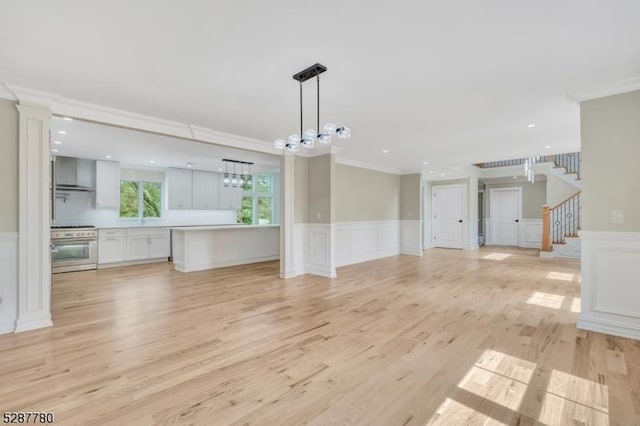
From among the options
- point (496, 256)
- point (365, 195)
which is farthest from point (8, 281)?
point (496, 256)

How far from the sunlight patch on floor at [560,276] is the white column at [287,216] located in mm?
4732

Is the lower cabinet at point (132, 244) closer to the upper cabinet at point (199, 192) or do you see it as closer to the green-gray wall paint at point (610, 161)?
the upper cabinet at point (199, 192)

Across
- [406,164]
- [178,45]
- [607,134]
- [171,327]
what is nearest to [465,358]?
[607,134]

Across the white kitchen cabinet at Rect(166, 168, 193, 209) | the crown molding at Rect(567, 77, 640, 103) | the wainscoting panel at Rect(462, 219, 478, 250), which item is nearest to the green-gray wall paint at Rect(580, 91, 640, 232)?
the crown molding at Rect(567, 77, 640, 103)

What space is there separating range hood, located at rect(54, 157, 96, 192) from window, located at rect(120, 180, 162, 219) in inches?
29.1

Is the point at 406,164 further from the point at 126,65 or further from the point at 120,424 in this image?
the point at 120,424

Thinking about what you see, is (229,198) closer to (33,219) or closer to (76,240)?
(76,240)

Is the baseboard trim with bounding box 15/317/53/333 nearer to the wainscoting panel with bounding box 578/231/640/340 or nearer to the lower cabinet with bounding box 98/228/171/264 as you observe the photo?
the lower cabinet with bounding box 98/228/171/264

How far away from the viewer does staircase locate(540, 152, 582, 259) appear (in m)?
7.76

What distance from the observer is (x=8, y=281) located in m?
3.02

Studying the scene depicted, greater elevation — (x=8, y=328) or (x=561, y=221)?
(x=561, y=221)

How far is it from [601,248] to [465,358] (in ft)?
6.22

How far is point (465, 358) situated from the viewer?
2.45 metres

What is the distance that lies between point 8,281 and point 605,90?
624 cm
